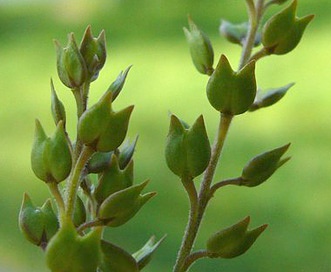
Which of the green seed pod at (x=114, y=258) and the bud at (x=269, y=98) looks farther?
the bud at (x=269, y=98)

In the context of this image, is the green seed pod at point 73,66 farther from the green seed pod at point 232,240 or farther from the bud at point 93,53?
the green seed pod at point 232,240

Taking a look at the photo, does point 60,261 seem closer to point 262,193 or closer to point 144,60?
point 262,193

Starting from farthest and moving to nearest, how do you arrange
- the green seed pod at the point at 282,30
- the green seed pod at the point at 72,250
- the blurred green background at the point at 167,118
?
the blurred green background at the point at 167,118
the green seed pod at the point at 282,30
the green seed pod at the point at 72,250

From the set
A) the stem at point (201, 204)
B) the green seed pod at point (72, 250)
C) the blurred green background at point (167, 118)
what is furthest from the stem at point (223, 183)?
the blurred green background at point (167, 118)

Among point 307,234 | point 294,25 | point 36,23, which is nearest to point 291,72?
point 307,234

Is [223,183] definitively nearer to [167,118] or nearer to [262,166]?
[262,166]

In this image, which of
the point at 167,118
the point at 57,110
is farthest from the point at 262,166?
the point at 167,118
